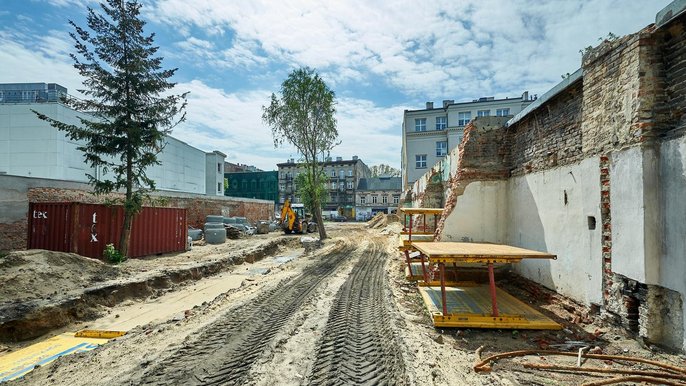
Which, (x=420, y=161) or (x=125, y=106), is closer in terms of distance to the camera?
(x=125, y=106)

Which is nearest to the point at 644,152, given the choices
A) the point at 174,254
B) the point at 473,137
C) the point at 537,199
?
the point at 537,199

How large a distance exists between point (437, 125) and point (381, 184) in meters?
25.8

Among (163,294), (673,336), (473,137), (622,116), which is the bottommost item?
(163,294)

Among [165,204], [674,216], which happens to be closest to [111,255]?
[165,204]

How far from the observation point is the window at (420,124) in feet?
120

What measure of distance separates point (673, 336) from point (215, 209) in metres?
26.5

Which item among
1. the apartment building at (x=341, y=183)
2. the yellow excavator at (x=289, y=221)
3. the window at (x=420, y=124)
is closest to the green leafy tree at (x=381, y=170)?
the apartment building at (x=341, y=183)

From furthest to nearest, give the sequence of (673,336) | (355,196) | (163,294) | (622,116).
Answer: (355,196) → (163,294) → (622,116) → (673,336)

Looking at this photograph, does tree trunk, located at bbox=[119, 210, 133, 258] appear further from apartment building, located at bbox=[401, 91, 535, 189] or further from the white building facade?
apartment building, located at bbox=[401, 91, 535, 189]

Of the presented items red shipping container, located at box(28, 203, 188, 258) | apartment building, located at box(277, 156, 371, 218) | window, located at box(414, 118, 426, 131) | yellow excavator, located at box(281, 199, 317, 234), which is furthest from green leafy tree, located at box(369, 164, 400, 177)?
red shipping container, located at box(28, 203, 188, 258)

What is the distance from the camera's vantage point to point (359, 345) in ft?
16.1

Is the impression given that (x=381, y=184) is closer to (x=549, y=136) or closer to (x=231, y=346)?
(x=549, y=136)

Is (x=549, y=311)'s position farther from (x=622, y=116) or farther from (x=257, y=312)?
(x=257, y=312)

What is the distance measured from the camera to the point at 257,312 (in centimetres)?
670
